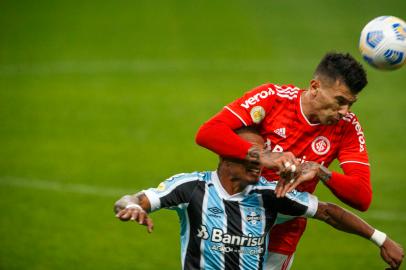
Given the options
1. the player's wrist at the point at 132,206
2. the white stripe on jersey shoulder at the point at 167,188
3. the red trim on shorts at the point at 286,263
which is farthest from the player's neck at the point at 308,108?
the player's wrist at the point at 132,206

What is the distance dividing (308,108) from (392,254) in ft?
4.57

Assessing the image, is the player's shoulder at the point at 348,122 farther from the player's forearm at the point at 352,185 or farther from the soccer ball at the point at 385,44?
the soccer ball at the point at 385,44

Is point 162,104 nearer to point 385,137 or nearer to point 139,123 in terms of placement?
point 139,123

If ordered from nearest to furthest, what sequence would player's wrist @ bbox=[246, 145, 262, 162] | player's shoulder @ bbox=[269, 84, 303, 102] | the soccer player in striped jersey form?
player's wrist @ bbox=[246, 145, 262, 162], the soccer player in striped jersey, player's shoulder @ bbox=[269, 84, 303, 102]

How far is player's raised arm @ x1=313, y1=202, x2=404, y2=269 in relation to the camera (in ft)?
19.9

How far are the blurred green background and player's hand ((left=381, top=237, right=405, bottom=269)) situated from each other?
4.22 meters

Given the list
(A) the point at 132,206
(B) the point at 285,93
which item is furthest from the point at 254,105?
(A) the point at 132,206

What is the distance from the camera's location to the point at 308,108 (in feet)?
21.2

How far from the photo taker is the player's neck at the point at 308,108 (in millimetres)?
6441

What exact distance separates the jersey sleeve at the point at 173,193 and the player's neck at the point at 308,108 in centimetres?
125

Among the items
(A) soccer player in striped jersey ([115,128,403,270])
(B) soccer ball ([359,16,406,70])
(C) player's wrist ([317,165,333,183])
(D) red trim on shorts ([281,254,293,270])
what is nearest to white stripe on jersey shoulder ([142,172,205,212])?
(A) soccer player in striped jersey ([115,128,403,270])

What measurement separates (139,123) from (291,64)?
614cm

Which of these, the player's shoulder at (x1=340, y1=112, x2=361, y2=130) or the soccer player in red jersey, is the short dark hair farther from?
the player's shoulder at (x1=340, y1=112, x2=361, y2=130)

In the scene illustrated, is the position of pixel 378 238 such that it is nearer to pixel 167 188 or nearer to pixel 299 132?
pixel 299 132
